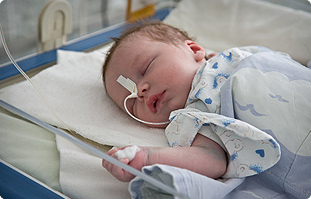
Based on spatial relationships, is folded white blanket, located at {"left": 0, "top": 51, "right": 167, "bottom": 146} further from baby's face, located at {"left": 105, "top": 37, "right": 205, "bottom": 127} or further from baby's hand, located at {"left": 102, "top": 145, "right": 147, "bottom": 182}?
baby's hand, located at {"left": 102, "top": 145, "right": 147, "bottom": 182}

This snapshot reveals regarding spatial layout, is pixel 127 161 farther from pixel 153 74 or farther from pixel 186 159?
pixel 153 74

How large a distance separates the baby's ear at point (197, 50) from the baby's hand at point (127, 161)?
47cm

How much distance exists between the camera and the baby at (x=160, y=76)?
0.94m

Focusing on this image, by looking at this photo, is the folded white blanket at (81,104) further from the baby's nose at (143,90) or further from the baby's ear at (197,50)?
the baby's ear at (197,50)

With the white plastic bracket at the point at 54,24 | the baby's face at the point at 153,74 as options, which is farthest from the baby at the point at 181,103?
the white plastic bracket at the point at 54,24

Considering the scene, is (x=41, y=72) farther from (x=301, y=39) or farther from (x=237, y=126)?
(x=301, y=39)

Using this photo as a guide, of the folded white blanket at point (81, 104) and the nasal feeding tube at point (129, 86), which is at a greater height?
the nasal feeding tube at point (129, 86)

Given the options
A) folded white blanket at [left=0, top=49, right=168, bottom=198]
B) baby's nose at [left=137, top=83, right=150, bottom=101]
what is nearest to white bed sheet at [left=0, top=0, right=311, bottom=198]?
folded white blanket at [left=0, top=49, right=168, bottom=198]

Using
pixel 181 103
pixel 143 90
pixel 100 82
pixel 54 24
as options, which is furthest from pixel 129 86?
pixel 54 24

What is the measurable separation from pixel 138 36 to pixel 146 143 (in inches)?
14.8

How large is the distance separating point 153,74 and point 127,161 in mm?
361

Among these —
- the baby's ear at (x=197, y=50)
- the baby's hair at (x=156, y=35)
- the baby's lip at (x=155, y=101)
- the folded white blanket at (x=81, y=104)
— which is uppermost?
the baby's hair at (x=156, y=35)

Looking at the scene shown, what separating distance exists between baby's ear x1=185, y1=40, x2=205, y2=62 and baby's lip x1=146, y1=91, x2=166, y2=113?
0.65 feet

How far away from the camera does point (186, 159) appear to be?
0.90 m
